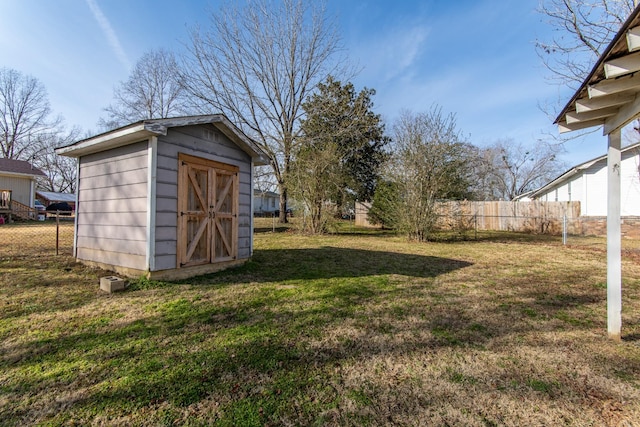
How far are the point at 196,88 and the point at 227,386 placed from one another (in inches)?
671

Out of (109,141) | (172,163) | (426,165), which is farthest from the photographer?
(426,165)

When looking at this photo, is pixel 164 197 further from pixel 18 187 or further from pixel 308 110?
pixel 18 187

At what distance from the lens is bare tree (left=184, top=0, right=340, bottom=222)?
15117mm

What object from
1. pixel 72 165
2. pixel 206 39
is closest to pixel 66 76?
pixel 206 39

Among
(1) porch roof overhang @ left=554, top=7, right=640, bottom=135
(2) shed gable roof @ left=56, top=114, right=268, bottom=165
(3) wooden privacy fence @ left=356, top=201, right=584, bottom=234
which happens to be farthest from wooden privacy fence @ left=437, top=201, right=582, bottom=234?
(2) shed gable roof @ left=56, top=114, right=268, bottom=165

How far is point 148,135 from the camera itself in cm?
440

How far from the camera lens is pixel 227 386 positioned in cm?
200

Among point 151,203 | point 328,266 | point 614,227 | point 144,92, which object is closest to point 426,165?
point 328,266

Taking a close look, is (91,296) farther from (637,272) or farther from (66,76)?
(66,76)

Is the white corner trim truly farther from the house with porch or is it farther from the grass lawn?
the house with porch

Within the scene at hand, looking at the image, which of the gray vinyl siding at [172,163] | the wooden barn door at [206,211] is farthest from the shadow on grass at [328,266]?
the gray vinyl siding at [172,163]

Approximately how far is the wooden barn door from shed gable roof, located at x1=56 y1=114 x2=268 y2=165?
543 millimetres

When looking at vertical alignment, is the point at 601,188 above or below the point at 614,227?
above

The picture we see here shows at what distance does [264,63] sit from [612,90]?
1645 centimetres
